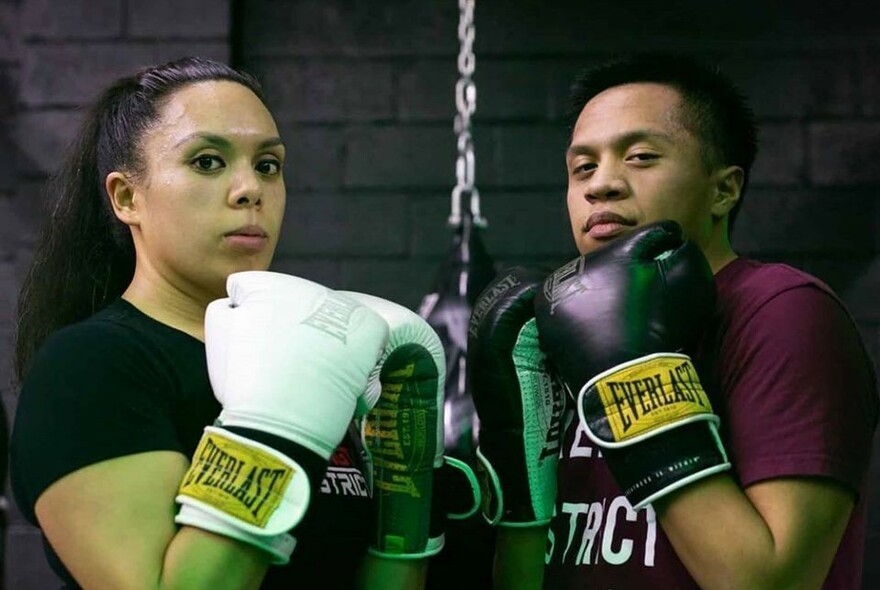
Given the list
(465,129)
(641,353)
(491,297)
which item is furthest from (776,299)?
(465,129)

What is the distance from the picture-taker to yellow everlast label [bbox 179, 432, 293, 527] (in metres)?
1.10

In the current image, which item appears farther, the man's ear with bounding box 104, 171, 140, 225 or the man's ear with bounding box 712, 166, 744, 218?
the man's ear with bounding box 712, 166, 744, 218

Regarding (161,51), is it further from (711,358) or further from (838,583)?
(838,583)

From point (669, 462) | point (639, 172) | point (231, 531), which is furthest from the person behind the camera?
point (639, 172)

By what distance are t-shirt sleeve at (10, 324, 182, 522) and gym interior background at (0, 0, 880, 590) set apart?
61.6 inches

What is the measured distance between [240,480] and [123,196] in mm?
494

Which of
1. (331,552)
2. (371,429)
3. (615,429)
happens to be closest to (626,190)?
(615,429)

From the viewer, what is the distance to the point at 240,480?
1108 millimetres

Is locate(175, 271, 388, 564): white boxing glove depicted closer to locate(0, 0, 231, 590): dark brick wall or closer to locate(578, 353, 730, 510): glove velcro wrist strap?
locate(578, 353, 730, 510): glove velcro wrist strap

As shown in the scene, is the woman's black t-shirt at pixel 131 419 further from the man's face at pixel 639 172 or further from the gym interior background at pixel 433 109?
the gym interior background at pixel 433 109

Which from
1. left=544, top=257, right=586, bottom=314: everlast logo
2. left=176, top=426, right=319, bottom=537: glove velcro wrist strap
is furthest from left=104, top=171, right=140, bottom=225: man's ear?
left=544, top=257, right=586, bottom=314: everlast logo

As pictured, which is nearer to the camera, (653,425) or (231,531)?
(231,531)

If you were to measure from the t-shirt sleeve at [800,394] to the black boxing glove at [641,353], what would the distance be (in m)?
0.05

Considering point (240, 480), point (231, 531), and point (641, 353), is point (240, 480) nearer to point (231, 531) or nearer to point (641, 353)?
point (231, 531)
